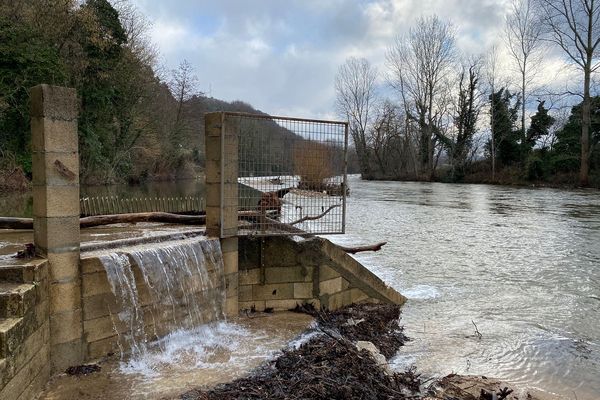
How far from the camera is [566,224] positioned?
17.7 m

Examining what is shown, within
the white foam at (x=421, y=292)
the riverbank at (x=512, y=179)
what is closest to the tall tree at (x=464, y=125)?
the riverbank at (x=512, y=179)

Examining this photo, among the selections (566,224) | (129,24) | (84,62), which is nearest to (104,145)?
(84,62)

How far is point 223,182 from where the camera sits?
248 inches

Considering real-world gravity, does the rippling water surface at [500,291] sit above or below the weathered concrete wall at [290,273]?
below

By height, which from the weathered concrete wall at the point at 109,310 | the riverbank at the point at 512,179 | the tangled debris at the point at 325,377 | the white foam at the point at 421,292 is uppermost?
the riverbank at the point at 512,179

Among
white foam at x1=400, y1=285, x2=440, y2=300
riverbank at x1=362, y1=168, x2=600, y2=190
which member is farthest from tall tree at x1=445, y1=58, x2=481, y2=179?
white foam at x1=400, y1=285, x2=440, y2=300

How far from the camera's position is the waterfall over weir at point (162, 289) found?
512cm

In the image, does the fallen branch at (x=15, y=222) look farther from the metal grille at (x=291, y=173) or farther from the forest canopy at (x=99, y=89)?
the forest canopy at (x=99, y=89)

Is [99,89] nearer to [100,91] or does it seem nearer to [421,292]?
[100,91]

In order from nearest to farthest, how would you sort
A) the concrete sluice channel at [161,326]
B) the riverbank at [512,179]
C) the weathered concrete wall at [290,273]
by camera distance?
1. the concrete sluice channel at [161,326]
2. the weathered concrete wall at [290,273]
3. the riverbank at [512,179]

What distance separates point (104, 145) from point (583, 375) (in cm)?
3223

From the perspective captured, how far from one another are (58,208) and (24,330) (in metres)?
1.25

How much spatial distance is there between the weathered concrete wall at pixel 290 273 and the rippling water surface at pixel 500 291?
1358 mm

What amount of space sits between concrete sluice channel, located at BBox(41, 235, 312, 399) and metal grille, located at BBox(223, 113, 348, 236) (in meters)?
1.03
